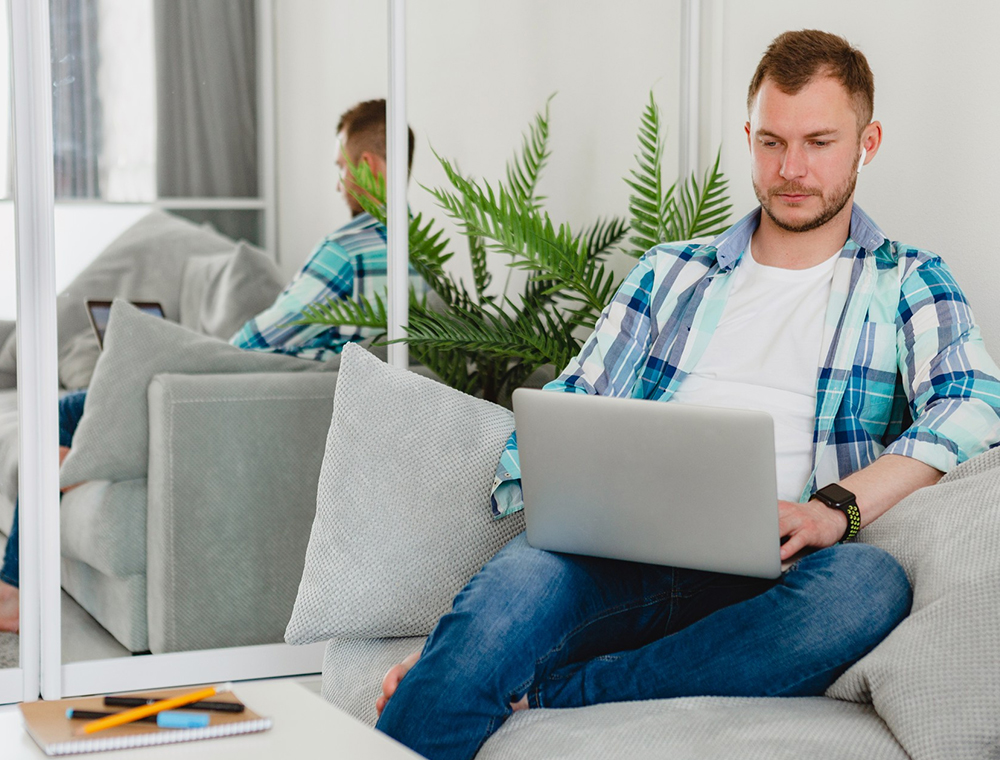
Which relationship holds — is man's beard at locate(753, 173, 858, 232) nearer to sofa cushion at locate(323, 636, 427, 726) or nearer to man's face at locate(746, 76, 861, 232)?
man's face at locate(746, 76, 861, 232)

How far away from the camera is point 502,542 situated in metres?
1.75

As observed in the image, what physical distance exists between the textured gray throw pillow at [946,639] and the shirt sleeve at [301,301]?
148 cm

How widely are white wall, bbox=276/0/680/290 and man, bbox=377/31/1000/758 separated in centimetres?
81

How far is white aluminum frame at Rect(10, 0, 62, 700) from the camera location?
7.40ft

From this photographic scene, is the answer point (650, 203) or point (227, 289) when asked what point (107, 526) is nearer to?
point (227, 289)

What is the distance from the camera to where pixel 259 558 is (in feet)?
8.32

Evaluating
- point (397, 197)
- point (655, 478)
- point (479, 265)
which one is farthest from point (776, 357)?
point (397, 197)

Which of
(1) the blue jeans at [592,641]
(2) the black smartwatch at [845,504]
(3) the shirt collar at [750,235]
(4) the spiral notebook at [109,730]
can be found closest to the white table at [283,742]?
(4) the spiral notebook at [109,730]

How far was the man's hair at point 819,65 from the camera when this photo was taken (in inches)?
74.1

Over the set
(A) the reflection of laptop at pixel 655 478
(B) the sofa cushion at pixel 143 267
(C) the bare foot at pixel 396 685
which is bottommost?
(C) the bare foot at pixel 396 685

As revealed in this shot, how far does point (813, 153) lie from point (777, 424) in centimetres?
48

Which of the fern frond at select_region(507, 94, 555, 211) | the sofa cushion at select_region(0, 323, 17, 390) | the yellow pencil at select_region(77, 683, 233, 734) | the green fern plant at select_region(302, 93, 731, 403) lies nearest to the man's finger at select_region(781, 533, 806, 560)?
the yellow pencil at select_region(77, 683, 233, 734)

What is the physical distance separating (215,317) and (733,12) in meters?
1.47

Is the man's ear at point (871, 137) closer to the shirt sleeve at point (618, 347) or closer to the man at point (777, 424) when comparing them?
the man at point (777, 424)
